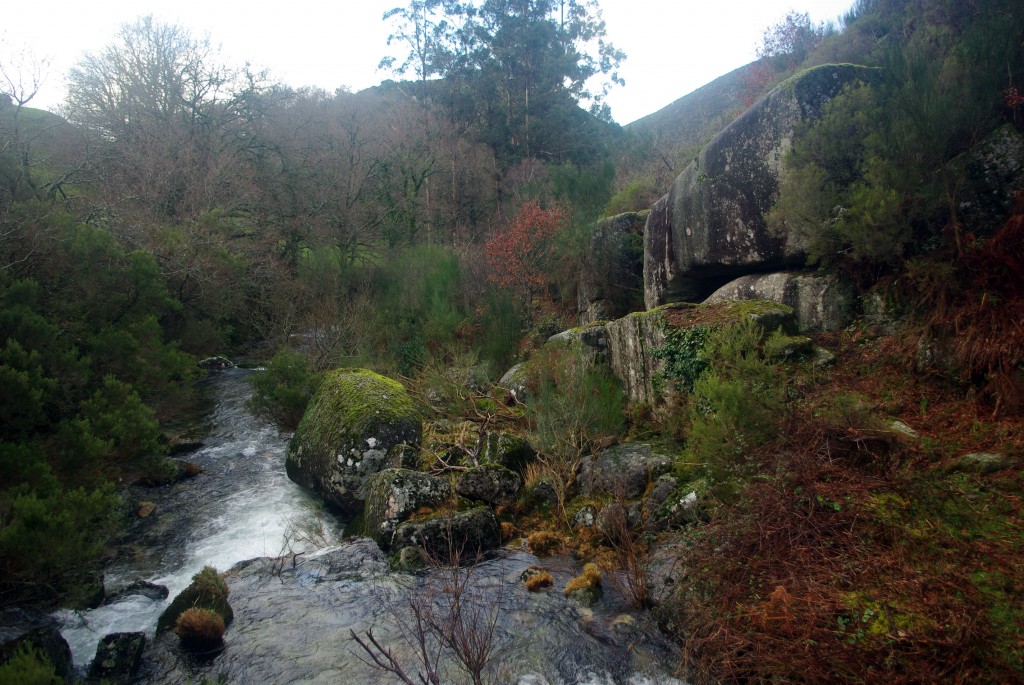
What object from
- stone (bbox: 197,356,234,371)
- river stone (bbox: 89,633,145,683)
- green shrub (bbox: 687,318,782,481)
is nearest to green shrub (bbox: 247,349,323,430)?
stone (bbox: 197,356,234,371)

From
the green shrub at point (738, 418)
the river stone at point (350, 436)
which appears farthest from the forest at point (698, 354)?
the river stone at point (350, 436)

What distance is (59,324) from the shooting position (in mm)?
8094

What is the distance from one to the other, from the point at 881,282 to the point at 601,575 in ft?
16.7

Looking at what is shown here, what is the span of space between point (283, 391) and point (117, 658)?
286 inches

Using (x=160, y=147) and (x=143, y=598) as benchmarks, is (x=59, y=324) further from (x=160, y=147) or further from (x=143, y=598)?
(x=160, y=147)

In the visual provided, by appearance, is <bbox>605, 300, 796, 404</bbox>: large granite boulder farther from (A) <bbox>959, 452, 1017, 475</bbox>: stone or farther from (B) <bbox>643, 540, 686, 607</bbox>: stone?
(B) <bbox>643, 540, 686, 607</bbox>: stone

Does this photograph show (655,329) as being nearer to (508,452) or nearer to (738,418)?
(508,452)

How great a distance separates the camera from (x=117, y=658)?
202 inches

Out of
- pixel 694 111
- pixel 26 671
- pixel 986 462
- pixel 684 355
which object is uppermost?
pixel 694 111

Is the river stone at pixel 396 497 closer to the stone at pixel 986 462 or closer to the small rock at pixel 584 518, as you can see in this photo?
the small rock at pixel 584 518

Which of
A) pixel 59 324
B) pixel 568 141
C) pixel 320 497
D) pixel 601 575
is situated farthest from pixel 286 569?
pixel 568 141

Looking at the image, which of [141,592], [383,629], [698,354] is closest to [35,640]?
[141,592]

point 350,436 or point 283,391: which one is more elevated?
point 283,391

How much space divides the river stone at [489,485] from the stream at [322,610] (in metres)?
1.13
